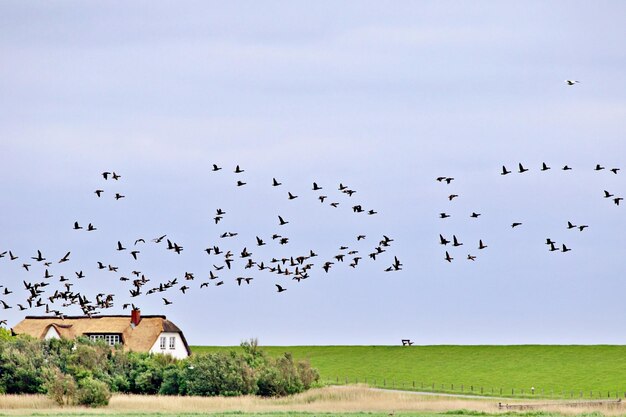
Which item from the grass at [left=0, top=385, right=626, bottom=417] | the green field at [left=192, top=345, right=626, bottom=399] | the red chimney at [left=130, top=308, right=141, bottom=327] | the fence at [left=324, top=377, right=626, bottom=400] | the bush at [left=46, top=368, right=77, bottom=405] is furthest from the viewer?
the red chimney at [left=130, top=308, right=141, bottom=327]

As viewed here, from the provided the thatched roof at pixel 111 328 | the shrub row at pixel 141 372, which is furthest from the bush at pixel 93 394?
the thatched roof at pixel 111 328

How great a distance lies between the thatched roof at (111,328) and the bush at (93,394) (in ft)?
92.9

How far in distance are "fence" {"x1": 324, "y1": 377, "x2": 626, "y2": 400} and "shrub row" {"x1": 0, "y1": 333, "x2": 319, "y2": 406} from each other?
14.4 meters

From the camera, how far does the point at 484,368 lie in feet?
405

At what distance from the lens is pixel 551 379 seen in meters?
111

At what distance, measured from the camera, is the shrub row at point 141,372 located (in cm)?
8538

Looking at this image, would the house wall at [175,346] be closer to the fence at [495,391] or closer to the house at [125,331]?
the house at [125,331]

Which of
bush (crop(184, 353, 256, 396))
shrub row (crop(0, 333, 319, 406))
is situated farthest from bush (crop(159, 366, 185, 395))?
bush (crop(184, 353, 256, 396))

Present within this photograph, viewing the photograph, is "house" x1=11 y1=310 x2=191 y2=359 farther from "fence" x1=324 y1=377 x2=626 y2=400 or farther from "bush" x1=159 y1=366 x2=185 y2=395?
"bush" x1=159 y1=366 x2=185 y2=395

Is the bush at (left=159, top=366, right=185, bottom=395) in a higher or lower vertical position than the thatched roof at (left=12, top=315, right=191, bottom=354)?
lower

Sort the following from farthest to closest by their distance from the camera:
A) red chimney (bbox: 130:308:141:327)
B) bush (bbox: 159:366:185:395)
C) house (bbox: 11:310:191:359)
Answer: red chimney (bbox: 130:308:141:327) < house (bbox: 11:310:191:359) < bush (bbox: 159:366:185:395)

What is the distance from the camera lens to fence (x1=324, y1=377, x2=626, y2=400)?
316 feet

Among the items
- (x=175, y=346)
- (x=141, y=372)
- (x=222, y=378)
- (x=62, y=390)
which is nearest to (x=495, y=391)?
(x=222, y=378)

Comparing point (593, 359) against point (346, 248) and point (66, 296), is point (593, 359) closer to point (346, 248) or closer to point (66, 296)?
point (346, 248)
